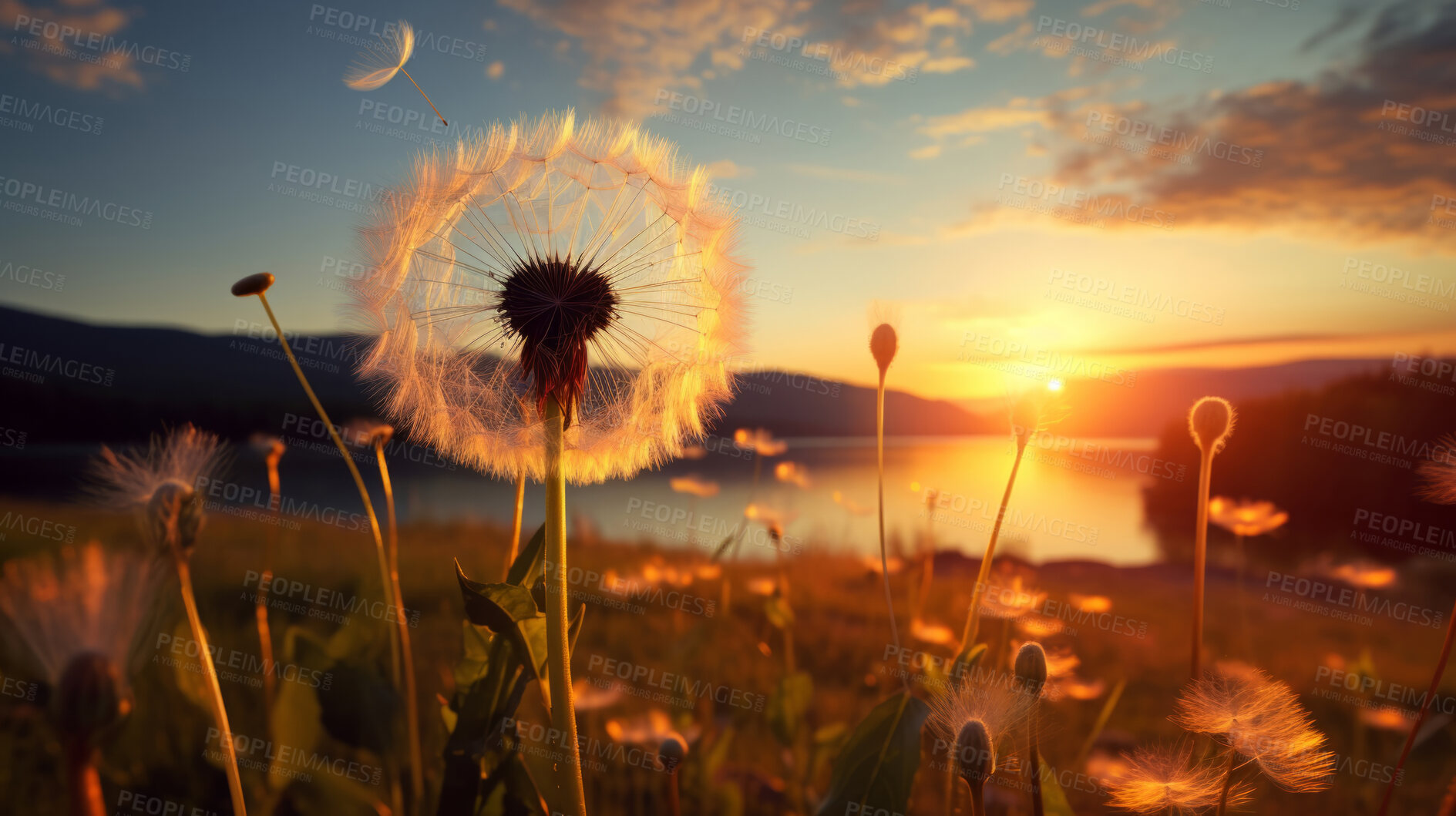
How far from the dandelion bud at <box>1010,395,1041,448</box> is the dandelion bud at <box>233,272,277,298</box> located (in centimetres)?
214

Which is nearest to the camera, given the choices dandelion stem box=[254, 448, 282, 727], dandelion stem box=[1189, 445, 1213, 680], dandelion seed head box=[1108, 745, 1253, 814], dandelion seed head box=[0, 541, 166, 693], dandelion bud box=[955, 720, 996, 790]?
dandelion seed head box=[0, 541, 166, 693]

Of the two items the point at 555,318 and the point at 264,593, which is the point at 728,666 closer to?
the point at 264,593

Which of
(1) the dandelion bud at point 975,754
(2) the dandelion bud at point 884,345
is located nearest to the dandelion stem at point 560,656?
(1) the dandelion bud at point 975,754

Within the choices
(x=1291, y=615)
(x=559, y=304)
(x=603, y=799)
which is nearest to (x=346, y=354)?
(x=559, y=304)

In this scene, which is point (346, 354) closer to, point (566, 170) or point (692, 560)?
point (566, 170)

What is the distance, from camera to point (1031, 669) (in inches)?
50.8

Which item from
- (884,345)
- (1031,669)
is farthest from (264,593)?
(1031,669)

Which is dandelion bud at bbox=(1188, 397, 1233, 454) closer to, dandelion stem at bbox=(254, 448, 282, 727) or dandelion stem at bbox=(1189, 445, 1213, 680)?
dandelion stem at bbox=(1189, 445, 1213, 680)

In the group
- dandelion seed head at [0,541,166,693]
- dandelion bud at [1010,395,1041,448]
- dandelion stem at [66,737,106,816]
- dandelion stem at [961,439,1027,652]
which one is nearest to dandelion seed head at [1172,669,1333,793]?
dandelion stem at [961,439,1027,652]

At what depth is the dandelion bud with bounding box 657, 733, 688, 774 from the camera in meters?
1.84

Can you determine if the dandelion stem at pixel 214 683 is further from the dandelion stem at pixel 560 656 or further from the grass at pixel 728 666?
the dandelion stem at pixel 560 656

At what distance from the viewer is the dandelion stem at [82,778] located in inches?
30.3

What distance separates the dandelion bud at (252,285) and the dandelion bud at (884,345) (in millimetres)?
1771

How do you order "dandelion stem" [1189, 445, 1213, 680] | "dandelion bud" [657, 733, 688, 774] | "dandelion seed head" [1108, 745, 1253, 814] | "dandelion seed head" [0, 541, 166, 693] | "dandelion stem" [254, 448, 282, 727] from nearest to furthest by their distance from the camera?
"dandelion seed head" [0, 541, 166, 693] → "dandelion seed head" [1108, 745, 1253, 814] → "dandelion stem" [1189, 445, 1213, 680] → "dandelion bud" [657, 733, 688, 774] → "dandelion stem" [254, 448, 282, 727]
